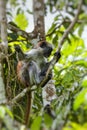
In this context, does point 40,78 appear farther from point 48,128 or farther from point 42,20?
point 48,128

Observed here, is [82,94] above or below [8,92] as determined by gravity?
below

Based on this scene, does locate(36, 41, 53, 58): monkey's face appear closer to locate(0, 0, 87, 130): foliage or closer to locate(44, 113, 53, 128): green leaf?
locate(0, 0, 87, 130): foliage

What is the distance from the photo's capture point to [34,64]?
302cm

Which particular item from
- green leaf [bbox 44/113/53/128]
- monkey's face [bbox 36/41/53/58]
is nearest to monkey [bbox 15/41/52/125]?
monkey's face [bbox 36/41/53/58]

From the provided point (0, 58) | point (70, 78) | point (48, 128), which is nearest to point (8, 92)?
point (0, 58)

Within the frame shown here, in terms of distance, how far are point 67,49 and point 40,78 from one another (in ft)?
1.17

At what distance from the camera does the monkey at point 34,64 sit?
2707 mm

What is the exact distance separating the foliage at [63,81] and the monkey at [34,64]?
5 cm

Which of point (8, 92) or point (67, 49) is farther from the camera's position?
point (67, 49)

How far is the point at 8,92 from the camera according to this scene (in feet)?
7.41

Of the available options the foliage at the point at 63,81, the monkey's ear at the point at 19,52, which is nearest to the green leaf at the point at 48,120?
the foliage at the point at 63,81

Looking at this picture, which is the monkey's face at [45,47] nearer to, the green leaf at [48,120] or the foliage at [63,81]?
the foliage at [63,81]

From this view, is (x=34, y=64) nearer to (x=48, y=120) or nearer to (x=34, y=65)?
(x=34, y=65)

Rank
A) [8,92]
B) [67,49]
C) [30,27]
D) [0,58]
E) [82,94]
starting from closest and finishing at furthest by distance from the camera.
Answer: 1. [82,94]
2. [0,58]
3. [8,92]
4. [67,49]
5. [30,27]
